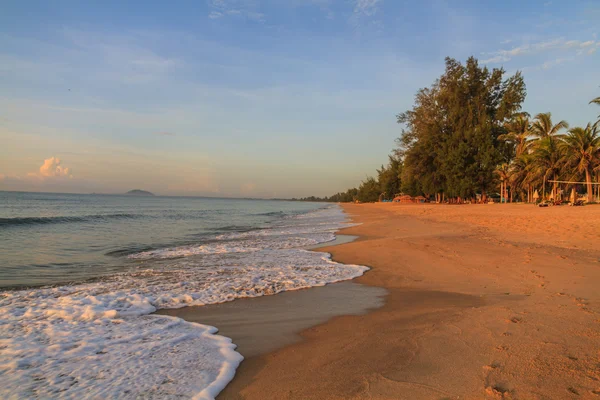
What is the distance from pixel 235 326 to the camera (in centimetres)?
458

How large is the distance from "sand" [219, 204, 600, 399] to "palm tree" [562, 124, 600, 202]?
2840cm

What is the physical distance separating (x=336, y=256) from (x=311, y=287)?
11.5ft

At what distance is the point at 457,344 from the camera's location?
144 inches

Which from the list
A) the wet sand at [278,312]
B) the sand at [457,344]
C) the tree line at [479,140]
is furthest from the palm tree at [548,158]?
the wet sand at [278,312]

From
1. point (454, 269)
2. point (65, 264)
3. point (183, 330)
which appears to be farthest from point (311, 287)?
point (65, 264)

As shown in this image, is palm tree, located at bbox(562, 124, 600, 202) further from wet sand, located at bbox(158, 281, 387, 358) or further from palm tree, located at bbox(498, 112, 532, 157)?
wet sand, located at bbox(158, 281, 387, 358)

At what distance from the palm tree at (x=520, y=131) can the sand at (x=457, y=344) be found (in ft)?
119

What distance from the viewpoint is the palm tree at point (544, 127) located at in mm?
37406

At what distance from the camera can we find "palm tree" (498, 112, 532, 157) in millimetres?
37969

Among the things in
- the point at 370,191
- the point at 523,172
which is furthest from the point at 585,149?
the point at 370,191

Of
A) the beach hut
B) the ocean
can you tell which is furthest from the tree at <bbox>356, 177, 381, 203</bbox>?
the ocean

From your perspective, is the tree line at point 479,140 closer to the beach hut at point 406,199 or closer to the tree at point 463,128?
the tree at point 463,128

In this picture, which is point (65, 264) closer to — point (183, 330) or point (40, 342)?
point (40, 342)

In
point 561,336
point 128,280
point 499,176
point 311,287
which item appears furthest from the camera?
point 499,176
